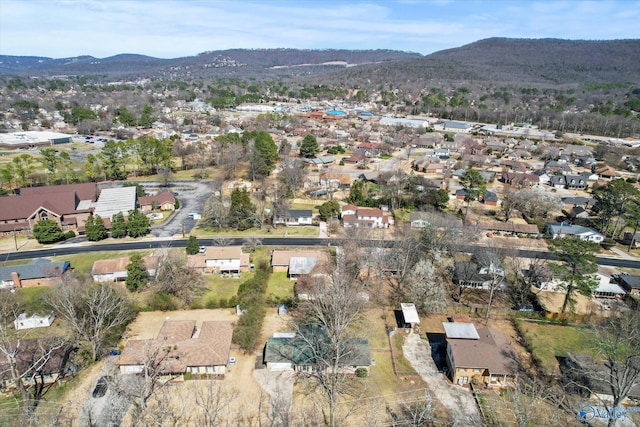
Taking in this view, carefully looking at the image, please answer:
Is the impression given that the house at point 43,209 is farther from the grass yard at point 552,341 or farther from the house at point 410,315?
the grass yard at point 552,341

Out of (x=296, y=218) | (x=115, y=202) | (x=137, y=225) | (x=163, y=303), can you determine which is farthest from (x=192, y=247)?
(x=115, y=202)

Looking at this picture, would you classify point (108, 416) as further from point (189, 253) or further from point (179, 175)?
point (179, 175)

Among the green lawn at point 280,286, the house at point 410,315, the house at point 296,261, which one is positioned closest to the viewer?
the house at point 410,315

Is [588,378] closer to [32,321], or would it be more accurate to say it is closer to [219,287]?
[219,287]

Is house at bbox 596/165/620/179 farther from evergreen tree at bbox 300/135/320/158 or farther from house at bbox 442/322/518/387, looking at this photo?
house at bbox 442/322/518/387

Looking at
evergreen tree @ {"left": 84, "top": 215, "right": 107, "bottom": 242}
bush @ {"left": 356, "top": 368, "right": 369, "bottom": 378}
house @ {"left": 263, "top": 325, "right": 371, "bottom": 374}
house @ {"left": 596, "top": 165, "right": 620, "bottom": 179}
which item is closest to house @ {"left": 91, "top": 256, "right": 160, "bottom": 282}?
evergreen tree @ {"left": 84, "top": 215, "right": 107, "bottom": 242}

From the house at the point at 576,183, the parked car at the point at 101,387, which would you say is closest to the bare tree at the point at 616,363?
the parked car at the point at 101,387
